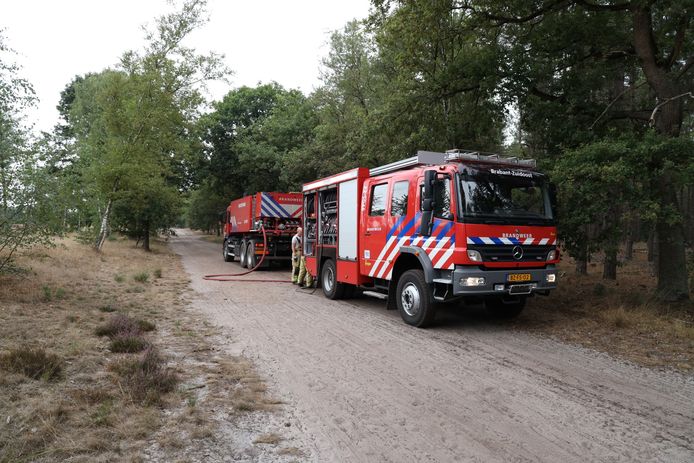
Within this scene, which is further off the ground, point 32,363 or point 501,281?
point 501,281

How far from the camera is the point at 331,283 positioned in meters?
11.3

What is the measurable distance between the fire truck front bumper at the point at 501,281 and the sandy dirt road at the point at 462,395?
75 centimetres

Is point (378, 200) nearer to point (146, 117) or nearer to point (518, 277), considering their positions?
point (518, 277)

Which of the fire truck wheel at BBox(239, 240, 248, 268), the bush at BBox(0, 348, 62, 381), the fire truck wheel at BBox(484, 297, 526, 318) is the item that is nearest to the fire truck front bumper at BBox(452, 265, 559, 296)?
the fire truck wheel at BBox(484, 297, 526, 318)

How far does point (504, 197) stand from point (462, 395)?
4.00m

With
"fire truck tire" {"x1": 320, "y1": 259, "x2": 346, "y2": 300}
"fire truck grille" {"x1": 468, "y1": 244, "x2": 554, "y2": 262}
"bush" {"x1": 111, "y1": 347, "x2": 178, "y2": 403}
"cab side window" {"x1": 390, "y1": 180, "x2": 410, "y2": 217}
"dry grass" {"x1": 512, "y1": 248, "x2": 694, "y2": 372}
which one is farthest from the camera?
"fire truck tire" {"x1": 320, "y1": 259, "x2": 346, "y2": 300}

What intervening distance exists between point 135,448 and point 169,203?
2466 centimetres

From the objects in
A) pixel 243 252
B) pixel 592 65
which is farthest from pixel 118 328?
pixel 243 252

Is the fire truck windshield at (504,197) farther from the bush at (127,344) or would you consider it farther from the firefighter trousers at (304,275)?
the firefighter trousers at (304,275)

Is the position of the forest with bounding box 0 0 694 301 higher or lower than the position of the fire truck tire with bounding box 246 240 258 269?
higher

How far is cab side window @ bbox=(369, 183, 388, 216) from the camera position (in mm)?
9172

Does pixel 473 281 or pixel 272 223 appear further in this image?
pixel 272 223

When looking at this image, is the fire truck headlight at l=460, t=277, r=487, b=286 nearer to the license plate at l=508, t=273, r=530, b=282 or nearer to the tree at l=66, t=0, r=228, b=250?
the license plate at l=508, t=273, r=530, b=282

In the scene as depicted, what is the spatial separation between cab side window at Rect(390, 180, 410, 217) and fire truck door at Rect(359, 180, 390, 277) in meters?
0.24
